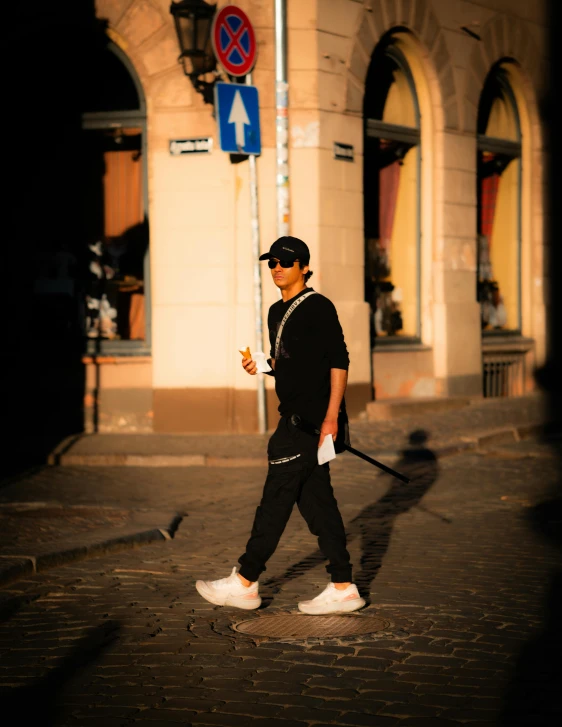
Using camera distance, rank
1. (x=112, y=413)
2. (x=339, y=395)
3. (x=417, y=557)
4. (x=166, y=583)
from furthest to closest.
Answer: (x=112, y=413) < (x=417, y=557) < (x=166, y=583) < (x=339, y=395)

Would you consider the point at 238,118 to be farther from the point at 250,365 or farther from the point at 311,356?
the point at 311,356

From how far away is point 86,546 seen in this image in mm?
7418

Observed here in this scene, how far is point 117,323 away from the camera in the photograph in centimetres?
1466

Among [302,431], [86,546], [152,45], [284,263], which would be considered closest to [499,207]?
[152,45]

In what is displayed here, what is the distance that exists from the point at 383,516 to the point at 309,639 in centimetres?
348

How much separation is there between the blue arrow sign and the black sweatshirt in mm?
7118

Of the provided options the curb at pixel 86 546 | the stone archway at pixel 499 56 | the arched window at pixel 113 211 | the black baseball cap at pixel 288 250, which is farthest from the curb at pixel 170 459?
the stone archway at pixel 499 56

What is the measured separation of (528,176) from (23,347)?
885 cm

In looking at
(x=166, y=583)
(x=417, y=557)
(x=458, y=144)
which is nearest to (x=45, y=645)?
(x=166, y=583)

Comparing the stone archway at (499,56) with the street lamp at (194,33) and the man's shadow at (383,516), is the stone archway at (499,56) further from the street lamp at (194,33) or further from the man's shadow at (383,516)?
the man's shadow at (383,516)

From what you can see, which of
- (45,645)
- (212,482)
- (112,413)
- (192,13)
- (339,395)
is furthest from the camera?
(112,413)

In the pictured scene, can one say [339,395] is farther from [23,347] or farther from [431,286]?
[431,286]

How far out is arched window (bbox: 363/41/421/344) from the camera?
1595 centimetres

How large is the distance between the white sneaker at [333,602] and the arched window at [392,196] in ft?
32.5
